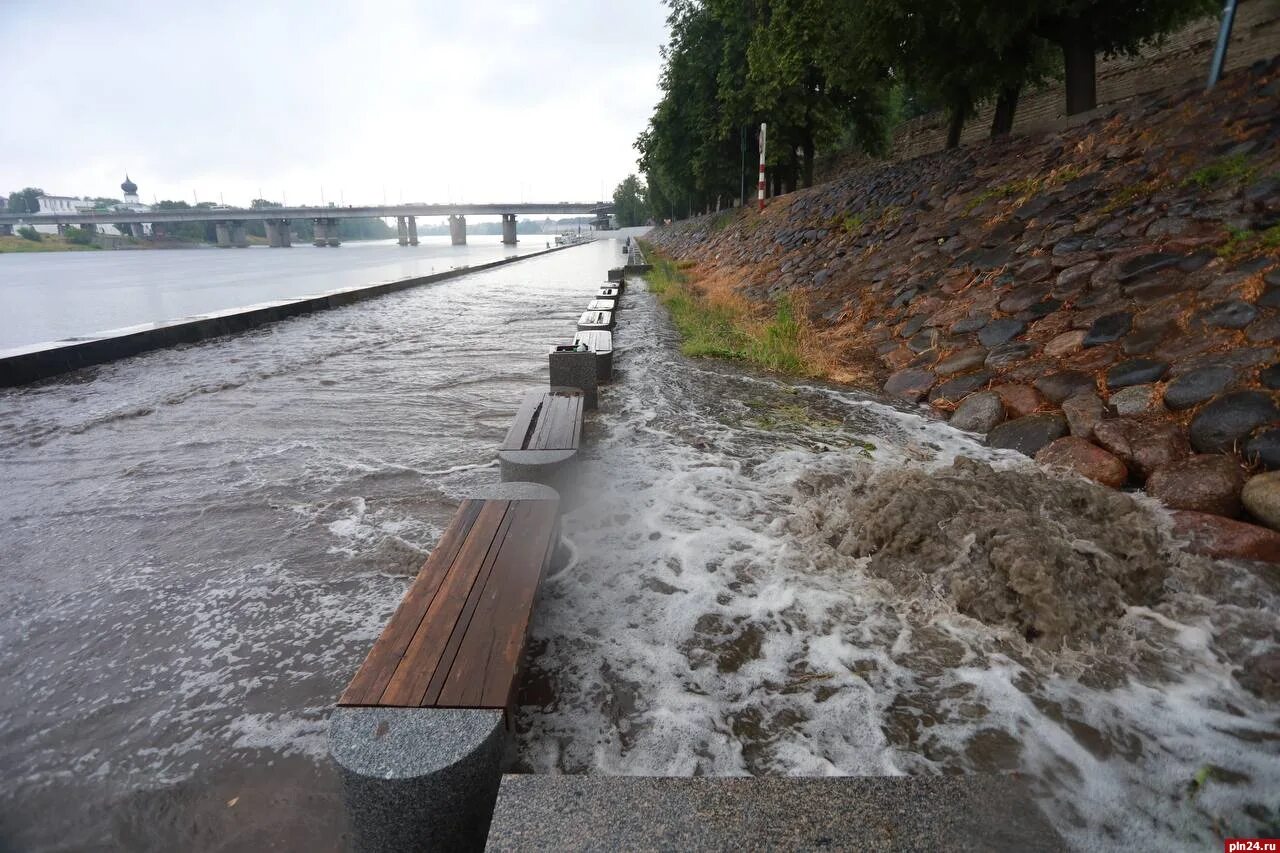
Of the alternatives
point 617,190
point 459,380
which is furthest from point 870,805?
point 617,190

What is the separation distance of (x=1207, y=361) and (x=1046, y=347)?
147 centimetres

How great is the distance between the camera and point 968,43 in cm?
1084

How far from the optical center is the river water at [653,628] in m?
2.27

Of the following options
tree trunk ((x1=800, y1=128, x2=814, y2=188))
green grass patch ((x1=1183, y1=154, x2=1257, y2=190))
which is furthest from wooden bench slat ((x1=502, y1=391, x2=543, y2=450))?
tree trunk ((x1=800, y1=128, x2=814, y2=188))

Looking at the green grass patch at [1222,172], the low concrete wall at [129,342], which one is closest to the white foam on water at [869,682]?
the green grass patch at [1222,172]

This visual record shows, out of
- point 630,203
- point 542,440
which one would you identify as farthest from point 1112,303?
point 630,203

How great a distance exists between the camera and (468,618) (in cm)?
251

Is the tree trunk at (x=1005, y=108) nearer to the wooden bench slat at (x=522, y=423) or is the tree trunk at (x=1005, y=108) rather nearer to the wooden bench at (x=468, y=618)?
the wooden bench slat at (x=522, y=423)

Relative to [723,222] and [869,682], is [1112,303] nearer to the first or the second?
[869,682]

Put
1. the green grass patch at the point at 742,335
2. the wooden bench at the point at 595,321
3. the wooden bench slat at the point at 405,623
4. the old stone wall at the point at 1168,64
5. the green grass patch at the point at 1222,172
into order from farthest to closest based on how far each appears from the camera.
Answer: the old stone wall at the point at 1168,64 < the wooden bench at the point at 595,321 < the green grass patch at the point at 742,335 < the green grass patch at the point at 1222,172 < the wooden bench slat at the point at 405,623

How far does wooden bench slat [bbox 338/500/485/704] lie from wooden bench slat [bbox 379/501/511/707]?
23 millimetres

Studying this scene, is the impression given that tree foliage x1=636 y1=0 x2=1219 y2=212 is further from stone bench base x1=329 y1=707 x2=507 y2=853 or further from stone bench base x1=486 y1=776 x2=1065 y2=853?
stone bench base x1=329 y1=707 x2=507 y2=853

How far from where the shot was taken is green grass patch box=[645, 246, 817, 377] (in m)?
8.45

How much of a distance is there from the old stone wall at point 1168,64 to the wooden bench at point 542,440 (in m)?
9.69
